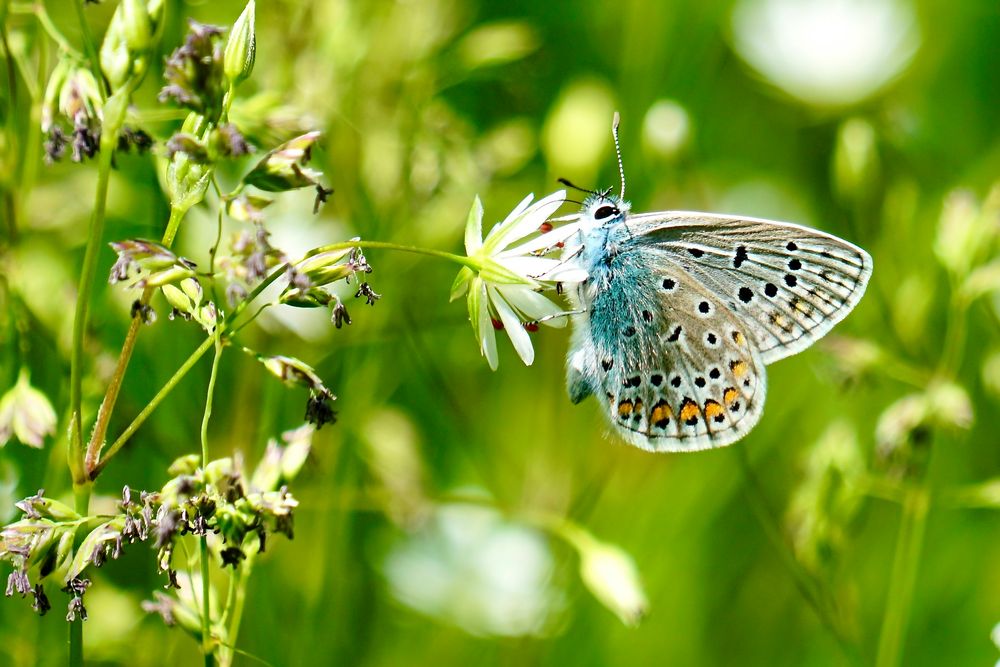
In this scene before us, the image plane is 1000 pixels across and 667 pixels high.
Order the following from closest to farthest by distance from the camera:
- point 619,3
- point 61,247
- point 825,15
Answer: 1. point 61,247
2. point 619,3
3. point 825,15

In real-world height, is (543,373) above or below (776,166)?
below

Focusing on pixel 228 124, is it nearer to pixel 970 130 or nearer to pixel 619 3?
pixel 619 3

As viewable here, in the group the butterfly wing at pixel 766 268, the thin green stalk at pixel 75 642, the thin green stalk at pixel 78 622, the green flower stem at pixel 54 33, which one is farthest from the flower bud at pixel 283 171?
the butterfly wing at pixel 766 268

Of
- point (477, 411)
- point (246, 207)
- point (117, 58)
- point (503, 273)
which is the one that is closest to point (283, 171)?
point (246, 207)

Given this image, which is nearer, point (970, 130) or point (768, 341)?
point (768, 341)

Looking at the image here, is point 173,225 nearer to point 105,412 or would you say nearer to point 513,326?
point 105,412

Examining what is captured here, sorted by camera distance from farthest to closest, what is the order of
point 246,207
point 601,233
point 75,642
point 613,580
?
point 601,233 < point 613,580 < point 75,642 < point 246,207

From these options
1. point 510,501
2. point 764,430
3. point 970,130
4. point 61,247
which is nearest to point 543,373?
point 510,501
